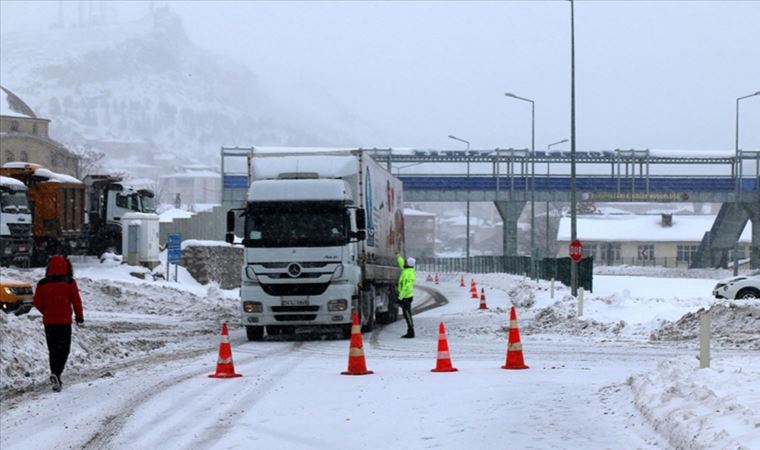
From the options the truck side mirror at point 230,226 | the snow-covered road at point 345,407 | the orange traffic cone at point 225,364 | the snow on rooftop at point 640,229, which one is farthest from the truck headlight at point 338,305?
the snow on rooftop at point 640,229

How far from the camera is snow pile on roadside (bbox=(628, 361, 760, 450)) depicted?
8.32 meters

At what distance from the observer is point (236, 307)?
38156mm

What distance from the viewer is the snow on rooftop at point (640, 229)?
11794 cm

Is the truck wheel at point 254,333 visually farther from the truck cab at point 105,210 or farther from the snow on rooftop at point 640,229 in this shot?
the snow on rooftop at point 640,229

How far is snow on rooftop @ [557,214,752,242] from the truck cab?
72.0 m

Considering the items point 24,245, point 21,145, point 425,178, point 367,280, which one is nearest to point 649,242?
point 425,178

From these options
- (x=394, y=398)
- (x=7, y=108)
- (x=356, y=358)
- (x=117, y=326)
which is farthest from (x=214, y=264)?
(x=7, y=108)

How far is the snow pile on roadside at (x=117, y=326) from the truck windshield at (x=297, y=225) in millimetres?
2487

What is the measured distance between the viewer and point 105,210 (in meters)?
50.2

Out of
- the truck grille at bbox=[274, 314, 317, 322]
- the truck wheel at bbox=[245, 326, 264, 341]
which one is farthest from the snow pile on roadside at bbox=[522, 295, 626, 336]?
the truck wheel at bbox=[245, 326, 264, 341]

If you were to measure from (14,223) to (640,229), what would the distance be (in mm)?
89155

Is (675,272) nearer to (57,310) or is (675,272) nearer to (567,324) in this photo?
(567,324)

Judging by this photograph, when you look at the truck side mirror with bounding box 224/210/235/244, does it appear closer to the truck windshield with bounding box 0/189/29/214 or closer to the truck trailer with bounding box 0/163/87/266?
the truck windshield with bounding box 0/189/29/214

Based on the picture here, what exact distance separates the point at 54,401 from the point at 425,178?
78865mm
